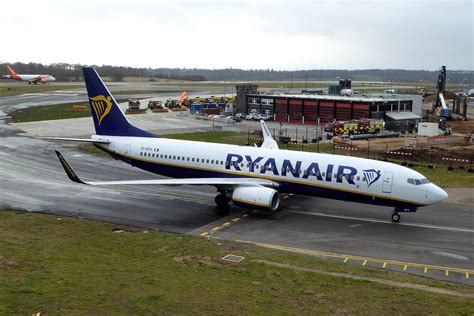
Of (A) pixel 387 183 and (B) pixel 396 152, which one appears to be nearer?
(A) pixel 387 183

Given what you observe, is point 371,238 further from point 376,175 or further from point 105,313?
point 105,313

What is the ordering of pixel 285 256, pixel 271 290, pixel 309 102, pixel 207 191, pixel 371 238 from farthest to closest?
pixel 309 102 → pixel 207 191 → pixel 371 238 → pixel 285 256 → pixel 271 290

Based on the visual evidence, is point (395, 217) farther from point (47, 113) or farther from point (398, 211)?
point (47, 113)

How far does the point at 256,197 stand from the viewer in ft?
111

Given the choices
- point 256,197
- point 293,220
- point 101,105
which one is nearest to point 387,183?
point 293,220

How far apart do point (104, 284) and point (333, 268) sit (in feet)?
39.3

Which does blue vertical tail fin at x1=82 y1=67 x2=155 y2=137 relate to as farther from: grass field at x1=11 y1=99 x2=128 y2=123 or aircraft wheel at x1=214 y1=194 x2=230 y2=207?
grass field at x1=11 y1=99 x2=128 y2=123

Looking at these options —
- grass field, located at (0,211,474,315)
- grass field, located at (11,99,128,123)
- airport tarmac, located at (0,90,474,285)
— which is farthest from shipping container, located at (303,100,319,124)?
grass field, located at (0,211,474,315)

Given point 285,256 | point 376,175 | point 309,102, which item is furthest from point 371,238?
point 309,102

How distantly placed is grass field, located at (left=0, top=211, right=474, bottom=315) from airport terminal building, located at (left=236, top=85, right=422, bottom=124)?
232ft

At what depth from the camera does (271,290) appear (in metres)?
21.9

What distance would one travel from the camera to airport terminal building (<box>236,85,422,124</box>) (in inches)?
3637

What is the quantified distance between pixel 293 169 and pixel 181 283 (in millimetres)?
15740

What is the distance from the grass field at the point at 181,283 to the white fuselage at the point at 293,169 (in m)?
9.11
